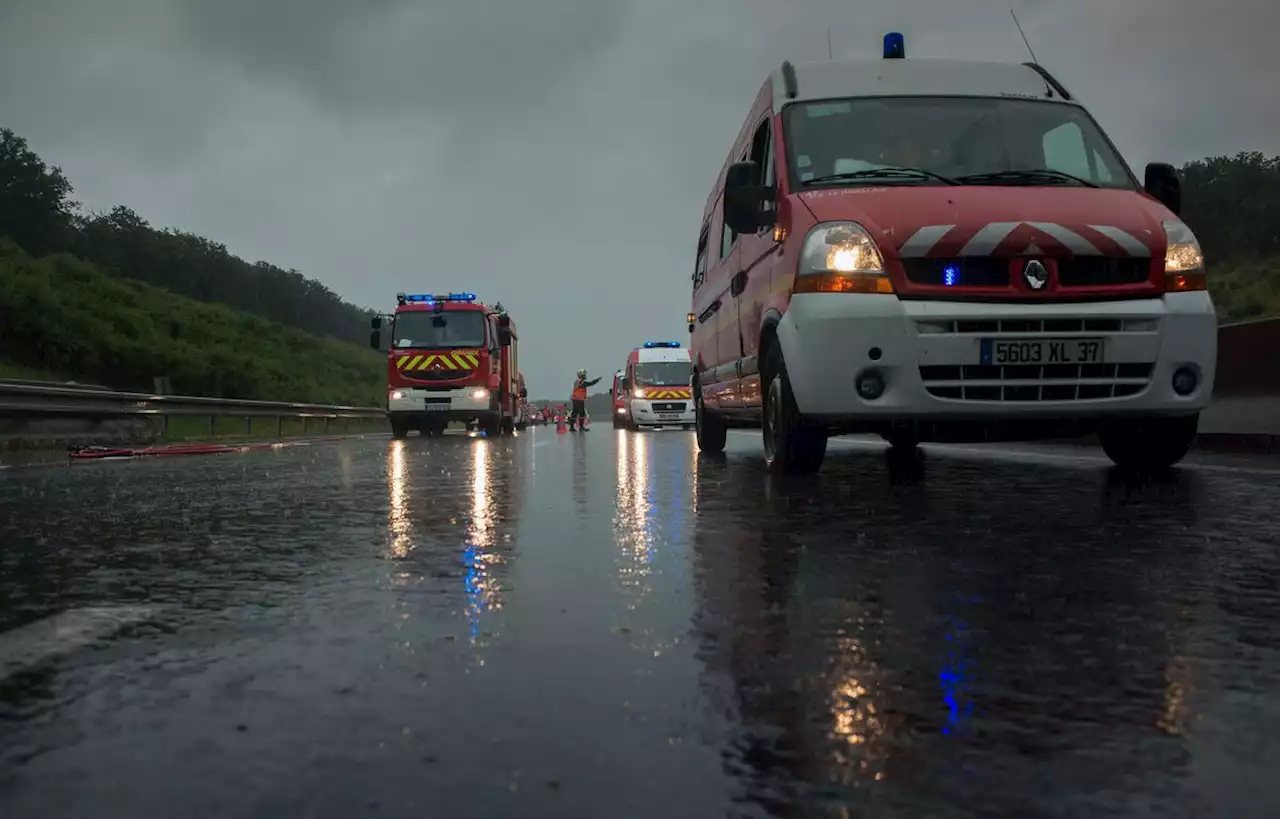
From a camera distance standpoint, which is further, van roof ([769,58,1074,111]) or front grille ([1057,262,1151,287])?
van roof ([769,58,1074,111])

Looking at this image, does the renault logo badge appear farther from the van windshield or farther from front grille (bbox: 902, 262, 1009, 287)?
the van windshield

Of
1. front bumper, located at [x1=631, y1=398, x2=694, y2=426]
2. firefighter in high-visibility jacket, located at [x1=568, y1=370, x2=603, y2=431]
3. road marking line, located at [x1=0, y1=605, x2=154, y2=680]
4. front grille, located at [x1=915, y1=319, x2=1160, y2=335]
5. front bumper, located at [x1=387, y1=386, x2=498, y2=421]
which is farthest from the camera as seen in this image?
front bumper, located at [x1=631, y1=398, x2=694, y2=426]

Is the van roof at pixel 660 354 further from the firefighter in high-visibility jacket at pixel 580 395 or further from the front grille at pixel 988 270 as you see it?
the front grille at pixel 988 270

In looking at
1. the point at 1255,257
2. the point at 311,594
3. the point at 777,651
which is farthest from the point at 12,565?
the point at 1255,257

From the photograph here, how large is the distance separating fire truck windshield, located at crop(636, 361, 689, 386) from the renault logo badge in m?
27.1

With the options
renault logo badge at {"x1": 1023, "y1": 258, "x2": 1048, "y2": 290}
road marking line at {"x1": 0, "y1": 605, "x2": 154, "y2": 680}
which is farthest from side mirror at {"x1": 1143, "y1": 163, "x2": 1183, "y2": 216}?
road marking line at {"x1": 0, "y1": 605, "x2": 154, "y2": 680}

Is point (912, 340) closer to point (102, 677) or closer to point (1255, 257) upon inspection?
point (102, 677)

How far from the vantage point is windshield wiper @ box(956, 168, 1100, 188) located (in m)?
7.66

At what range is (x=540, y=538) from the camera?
16.7ft

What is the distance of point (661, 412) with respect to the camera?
111ft

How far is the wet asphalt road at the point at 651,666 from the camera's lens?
75.4 inches

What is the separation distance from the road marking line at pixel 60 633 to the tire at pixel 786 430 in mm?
4858

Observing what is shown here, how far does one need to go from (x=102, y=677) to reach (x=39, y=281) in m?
40.3

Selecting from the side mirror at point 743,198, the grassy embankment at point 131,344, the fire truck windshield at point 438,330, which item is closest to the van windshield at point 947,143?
the side mirror at point 743,198
